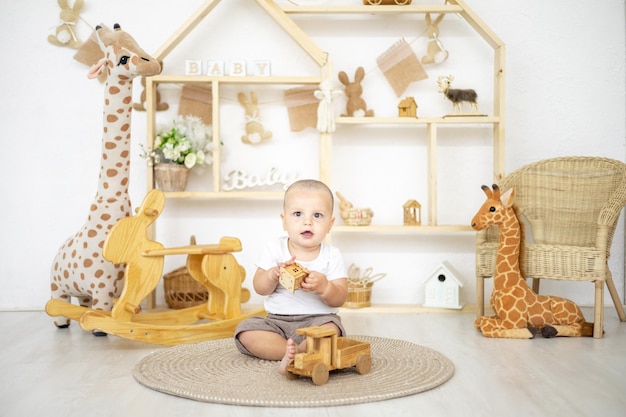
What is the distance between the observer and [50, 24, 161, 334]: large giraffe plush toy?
2984 mm

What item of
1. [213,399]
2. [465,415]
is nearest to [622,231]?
[465,415]

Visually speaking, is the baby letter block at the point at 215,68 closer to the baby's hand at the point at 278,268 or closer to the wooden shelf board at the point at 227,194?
the wooden shelf board at the point at 227,194

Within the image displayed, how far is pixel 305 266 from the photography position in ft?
8.11

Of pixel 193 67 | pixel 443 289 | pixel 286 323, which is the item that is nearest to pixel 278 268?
pixel 286 323

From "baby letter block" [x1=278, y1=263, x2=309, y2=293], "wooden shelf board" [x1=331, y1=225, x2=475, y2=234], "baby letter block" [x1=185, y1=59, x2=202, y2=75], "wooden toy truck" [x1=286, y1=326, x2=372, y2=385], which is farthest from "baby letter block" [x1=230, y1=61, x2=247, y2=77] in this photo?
"wooden toy truck" [x1=286, y1=326, x2=372, y2=385]

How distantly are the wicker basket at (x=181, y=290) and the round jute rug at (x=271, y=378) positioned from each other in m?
0.96

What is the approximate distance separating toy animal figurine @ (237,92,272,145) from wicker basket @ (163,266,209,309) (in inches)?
32.7

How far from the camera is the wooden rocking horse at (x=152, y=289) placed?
279cm

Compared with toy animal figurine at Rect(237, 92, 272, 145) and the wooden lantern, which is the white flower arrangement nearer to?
toy animal figurine at Rect(237, 92, 272, 145)

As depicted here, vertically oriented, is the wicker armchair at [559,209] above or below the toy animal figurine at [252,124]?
below

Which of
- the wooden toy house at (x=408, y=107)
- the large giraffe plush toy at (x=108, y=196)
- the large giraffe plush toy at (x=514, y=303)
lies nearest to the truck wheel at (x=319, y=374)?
the large giraffe plush toy at (x=514, y=303)

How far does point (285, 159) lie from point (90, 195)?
1128mm

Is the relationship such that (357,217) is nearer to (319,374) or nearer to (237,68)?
(237,68)

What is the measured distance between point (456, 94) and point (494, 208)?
0.80 m
